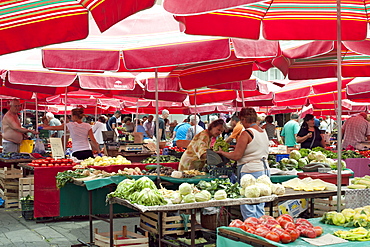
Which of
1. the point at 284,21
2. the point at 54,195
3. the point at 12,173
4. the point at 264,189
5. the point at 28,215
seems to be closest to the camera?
the point at 284,21

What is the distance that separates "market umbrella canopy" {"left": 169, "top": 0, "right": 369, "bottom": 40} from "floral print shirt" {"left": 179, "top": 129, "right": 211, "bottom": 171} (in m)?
3.40

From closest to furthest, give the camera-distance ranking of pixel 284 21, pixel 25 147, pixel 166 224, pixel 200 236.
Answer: pixel 284 21
pixel 166 224
pixel 200 236
pixel 25 147

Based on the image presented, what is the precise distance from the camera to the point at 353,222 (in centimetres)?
426

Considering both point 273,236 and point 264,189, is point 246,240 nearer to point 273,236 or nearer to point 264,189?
point 273,236

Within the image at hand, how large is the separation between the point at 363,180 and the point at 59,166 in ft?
17.4

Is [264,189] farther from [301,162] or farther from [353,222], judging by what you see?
[301,162]

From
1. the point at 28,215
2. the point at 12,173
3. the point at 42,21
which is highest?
the point at 42,21

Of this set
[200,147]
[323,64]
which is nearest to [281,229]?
[200,147]

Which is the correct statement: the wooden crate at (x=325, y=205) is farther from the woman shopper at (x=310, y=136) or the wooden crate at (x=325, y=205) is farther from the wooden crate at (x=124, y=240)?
the woman shopper at (x=310, y=136)

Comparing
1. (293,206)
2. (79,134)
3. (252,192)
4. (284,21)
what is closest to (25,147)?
(79,134)

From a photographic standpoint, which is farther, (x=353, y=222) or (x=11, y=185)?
(x=11, y=185)

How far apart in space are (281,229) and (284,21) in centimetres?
236

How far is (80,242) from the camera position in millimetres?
7191

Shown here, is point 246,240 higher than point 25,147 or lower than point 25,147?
lower
